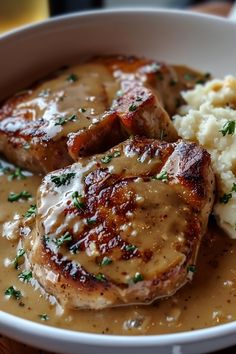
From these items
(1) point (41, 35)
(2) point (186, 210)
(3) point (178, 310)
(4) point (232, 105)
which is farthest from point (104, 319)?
(1) point (41, 35)

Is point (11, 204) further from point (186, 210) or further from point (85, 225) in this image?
point (186, 210)

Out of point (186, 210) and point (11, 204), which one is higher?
point (186, 210)

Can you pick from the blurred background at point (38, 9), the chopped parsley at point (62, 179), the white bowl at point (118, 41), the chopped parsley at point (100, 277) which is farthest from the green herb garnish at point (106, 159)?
the blurred background at point (38, 9)

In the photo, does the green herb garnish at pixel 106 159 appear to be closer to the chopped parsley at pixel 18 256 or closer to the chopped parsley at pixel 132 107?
the chopped parsley at pixel 132 107

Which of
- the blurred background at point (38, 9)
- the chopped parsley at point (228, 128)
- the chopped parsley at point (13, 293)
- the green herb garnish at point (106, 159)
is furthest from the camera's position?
the blurred background at point (38, 9)

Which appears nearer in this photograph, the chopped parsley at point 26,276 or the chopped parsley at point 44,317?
the chopped parsley at point 44,317

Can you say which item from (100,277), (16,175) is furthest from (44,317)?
(16,175)
